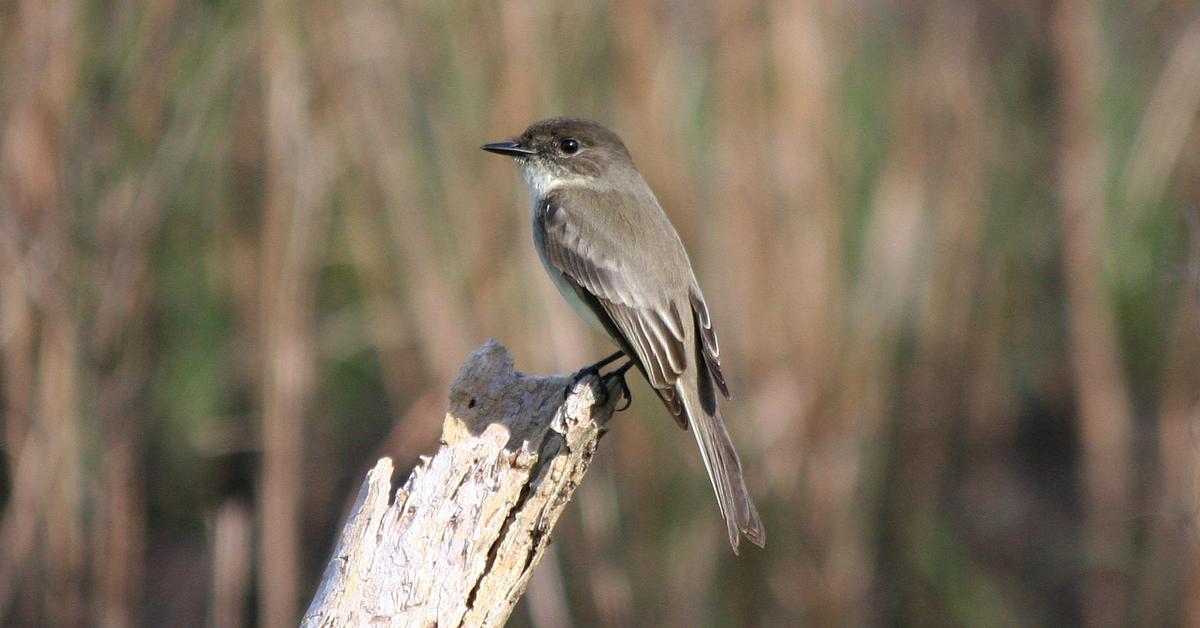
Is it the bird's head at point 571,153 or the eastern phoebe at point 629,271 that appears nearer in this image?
the eastern phoebe at point 629,271

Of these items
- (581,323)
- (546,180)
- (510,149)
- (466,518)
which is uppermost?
(510,149)

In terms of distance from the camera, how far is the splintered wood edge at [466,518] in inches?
97.7

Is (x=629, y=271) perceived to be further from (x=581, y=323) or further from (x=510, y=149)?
(x=581, y=323)

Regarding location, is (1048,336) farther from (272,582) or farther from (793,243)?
(272,582)

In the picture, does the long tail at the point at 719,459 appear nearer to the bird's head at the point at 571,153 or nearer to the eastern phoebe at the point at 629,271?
the eastern phoebe at the point at 629,271

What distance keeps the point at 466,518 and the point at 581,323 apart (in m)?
2.17

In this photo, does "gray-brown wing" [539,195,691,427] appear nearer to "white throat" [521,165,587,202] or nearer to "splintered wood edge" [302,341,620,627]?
"white throat" [521,165,587,202]

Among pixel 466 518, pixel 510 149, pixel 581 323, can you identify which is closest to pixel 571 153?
pixel 510 149

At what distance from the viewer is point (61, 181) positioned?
416 cm

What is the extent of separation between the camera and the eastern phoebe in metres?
3.32

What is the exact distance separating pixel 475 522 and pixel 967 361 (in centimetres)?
339

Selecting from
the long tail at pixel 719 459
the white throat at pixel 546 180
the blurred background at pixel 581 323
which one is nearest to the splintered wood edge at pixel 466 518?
the long tail at pixel 719 459

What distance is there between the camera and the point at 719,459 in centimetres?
327

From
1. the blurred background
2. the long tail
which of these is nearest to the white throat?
the blurred background
